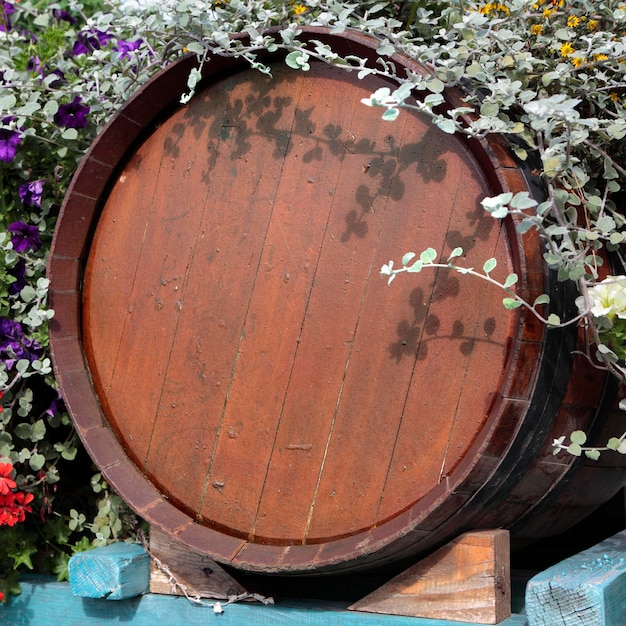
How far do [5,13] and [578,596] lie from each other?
85.1 inches

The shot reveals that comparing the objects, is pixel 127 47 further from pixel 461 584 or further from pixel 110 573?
pixel 461 584

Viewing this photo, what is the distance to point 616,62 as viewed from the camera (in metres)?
1.60

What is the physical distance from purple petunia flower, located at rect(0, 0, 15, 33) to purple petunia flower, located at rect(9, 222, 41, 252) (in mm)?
669

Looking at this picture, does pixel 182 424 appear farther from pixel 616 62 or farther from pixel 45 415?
pixel 616 62

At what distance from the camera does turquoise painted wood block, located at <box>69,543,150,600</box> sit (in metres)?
1.83

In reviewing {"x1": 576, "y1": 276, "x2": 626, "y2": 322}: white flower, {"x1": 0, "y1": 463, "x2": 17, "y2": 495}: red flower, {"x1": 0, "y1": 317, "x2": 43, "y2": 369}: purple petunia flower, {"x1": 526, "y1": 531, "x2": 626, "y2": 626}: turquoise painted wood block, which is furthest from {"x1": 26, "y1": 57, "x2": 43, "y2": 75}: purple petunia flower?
{"x1": 526, "y1": 531, "x2": 626, "y2": 626}: turquoise painted wood block

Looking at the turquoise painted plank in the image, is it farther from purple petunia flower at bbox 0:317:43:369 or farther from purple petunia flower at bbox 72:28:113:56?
purple petunia flower at bbox 72:28:113:56

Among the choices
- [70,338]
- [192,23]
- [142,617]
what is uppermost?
[192,23]

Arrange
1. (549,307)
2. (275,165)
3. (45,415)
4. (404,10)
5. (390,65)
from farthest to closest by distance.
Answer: (45,415) → (404,10) → (275,165) → (390,65) → (549,307)

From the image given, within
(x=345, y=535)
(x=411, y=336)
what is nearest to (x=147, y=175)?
(x=411, y=336)

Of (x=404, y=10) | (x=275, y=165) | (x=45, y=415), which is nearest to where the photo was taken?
(x=275, y=165)

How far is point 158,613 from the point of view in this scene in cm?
185

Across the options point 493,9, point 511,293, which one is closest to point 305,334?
A: point 511,293

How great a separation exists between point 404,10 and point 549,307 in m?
0.75
